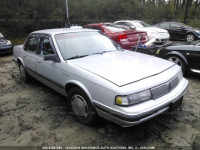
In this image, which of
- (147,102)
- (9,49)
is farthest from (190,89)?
(9,49)

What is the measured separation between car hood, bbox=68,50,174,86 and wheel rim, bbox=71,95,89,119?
51cm

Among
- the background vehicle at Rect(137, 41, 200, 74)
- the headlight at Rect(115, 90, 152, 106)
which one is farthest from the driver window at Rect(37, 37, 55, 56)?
the background vehicle at Rect(137, 41, 200, 74)

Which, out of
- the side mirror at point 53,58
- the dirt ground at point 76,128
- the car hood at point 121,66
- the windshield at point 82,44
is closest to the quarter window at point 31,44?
the windshield at point 82,44

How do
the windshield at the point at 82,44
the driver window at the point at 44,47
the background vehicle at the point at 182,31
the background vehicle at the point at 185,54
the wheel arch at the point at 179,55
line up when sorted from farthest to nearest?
the background vehicle at the point at 182,31
the wheel arch at the point at 179,55
the background vehicle at the point at 185,54
the driver window at the point at 44,47
the windshield at the point at 82,44

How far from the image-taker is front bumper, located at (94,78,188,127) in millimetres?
2141

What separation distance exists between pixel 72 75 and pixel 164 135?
1.69m

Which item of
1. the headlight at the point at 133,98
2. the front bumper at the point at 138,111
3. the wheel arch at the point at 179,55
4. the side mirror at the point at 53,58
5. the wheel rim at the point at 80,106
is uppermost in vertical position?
the side mirror at the point at 53,58

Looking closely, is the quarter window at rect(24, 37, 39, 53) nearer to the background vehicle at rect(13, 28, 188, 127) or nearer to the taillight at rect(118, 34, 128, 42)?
the background vehicle at rect(13, 28, 188, 127)

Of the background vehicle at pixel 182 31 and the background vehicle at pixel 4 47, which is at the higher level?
the background vehicle at pixel 182 31

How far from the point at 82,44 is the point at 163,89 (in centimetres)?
177

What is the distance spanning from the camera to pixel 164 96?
2.46m

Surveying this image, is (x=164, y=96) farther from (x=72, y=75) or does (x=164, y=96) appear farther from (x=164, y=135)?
(x=72, y=75)

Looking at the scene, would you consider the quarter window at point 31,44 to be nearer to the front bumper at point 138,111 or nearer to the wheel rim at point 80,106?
the wheel rim at point 80,106

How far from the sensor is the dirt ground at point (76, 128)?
252cm
